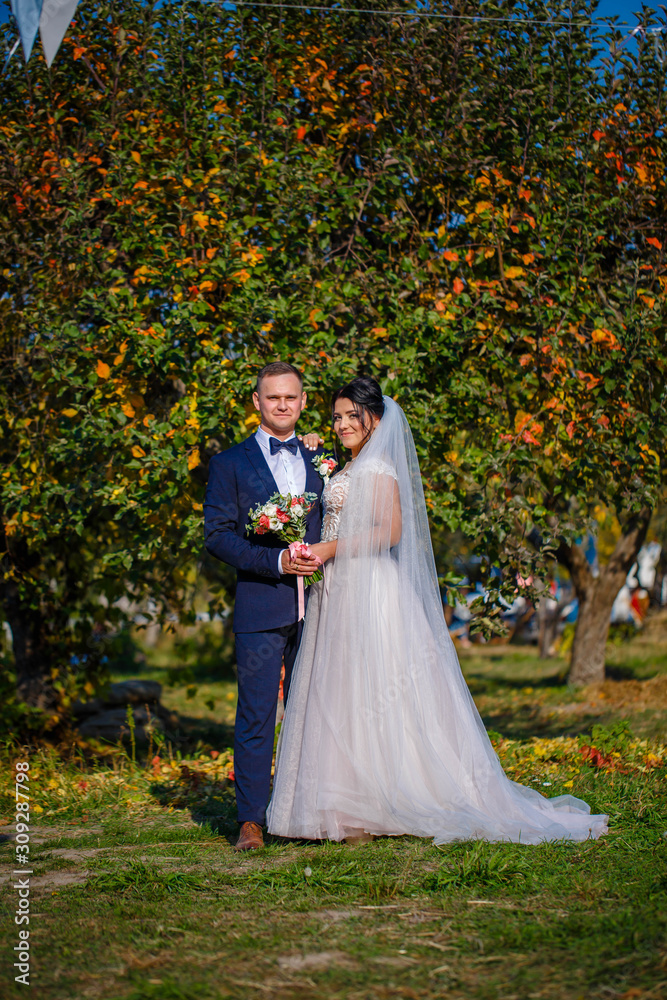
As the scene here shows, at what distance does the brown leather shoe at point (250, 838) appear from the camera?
12.8 ft

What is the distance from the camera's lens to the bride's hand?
4102 millimetres

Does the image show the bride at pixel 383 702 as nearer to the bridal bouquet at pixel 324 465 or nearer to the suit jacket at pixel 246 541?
the bridal bouquet at pixel 324 465

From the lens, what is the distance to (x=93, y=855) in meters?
4.02

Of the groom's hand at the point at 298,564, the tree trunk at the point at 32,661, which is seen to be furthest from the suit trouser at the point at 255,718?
the tree trunk at the point at 32,661

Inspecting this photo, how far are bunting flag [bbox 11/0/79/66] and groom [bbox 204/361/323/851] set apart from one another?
2.39m

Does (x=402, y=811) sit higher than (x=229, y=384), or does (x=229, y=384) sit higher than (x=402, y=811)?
(x=229, y=384)

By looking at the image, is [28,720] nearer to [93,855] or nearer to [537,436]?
[93,855]

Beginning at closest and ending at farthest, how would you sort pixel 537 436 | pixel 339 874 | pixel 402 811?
pixel 339 874, pixel 402 811, pixel 537 436

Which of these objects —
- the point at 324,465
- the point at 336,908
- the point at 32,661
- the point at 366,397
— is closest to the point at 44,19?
the point at 366,397

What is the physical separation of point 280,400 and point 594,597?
8342 millimetres

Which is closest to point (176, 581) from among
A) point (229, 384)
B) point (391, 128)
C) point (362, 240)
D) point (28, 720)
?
point (28, 720)

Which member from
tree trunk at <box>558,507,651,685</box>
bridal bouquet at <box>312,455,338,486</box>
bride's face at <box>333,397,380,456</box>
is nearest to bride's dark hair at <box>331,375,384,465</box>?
bride's face at <box>333,397,380,456</box>

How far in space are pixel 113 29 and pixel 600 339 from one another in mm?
3642

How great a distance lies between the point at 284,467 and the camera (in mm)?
4297
